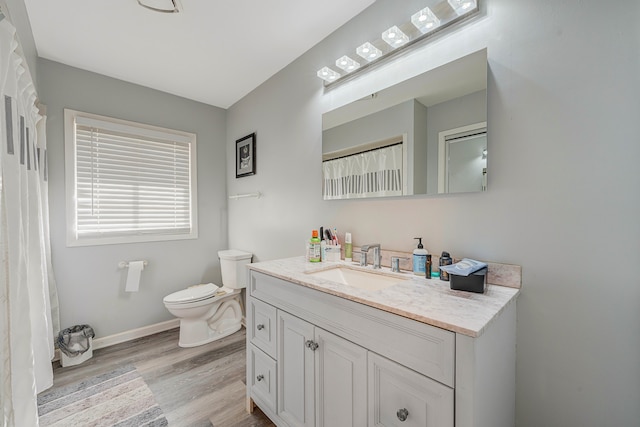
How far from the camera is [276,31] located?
1.82 metres

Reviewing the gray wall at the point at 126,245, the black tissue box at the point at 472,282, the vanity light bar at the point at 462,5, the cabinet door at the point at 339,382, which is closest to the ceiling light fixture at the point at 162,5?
→ the gray wall at the point at 126,245

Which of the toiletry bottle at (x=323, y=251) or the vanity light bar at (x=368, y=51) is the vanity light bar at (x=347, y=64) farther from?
the toiletry bottle at (x=323, y=251)

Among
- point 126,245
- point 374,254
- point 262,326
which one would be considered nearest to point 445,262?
point 374,254

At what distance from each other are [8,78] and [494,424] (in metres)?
2.15

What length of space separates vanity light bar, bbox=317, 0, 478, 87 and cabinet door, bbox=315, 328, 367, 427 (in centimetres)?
148

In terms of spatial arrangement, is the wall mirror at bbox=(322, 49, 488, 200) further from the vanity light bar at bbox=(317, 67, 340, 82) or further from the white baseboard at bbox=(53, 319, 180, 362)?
the white baseboard at bbox=(53, 319, 180, 362)

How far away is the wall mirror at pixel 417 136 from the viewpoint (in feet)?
3.94

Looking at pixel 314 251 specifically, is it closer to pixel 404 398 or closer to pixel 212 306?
pixel 404 398

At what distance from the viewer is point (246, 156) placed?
9.02 feet

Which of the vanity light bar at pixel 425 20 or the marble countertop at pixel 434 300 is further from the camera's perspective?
the vanity light bar at pixel 425 20

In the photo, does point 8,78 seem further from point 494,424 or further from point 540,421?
point 540,421

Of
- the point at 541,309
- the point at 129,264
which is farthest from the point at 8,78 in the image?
the point at 541,309

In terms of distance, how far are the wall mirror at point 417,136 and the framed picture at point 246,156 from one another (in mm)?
1093

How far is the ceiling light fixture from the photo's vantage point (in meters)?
1.55
